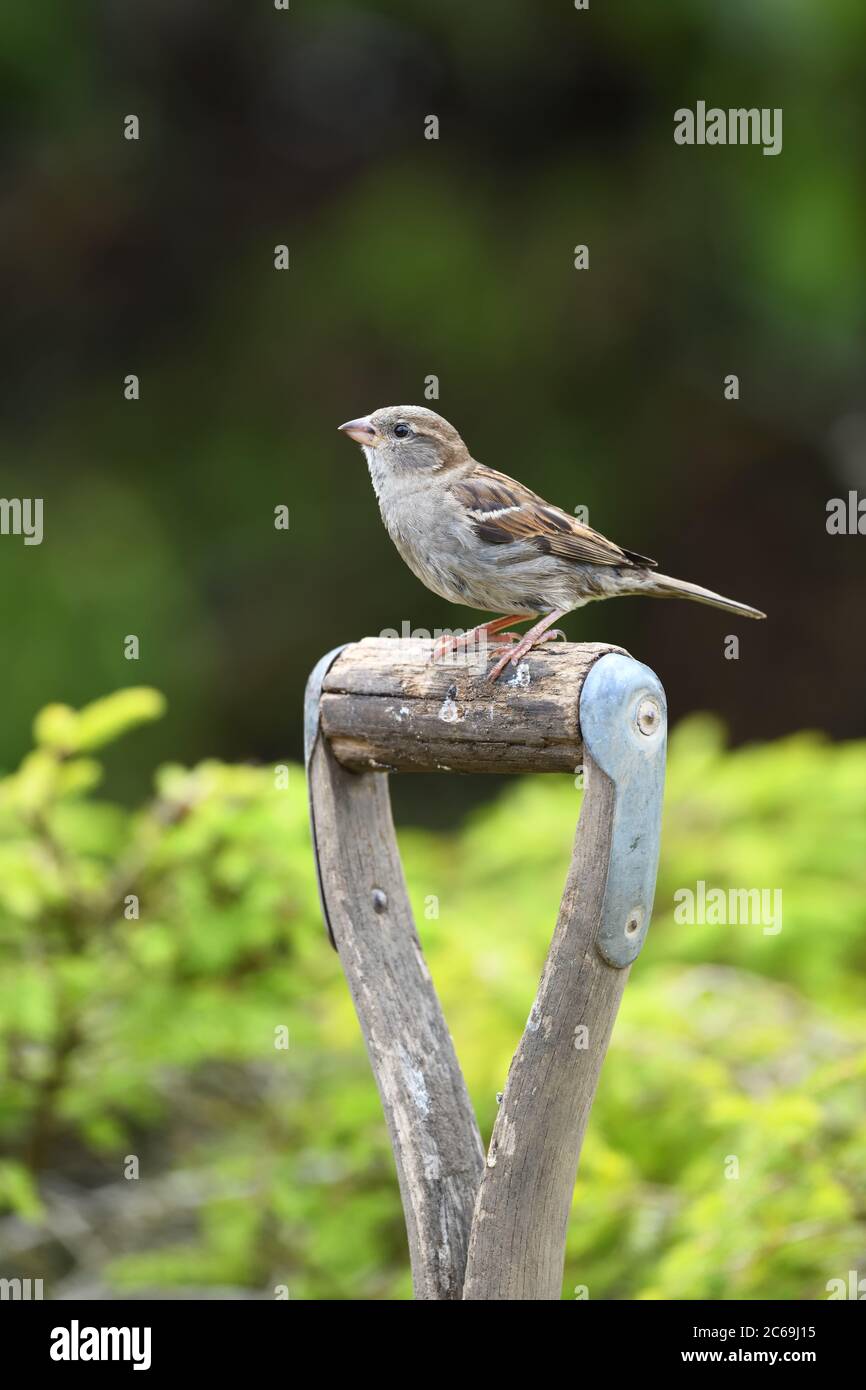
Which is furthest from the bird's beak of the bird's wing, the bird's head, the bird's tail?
the bird's tail

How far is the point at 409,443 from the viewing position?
319cm

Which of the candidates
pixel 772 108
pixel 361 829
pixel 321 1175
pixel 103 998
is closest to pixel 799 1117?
pixel 361 829

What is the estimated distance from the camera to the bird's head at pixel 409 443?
3.18 metres

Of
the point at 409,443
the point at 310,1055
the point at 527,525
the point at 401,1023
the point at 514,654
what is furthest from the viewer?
the point at 310,1055

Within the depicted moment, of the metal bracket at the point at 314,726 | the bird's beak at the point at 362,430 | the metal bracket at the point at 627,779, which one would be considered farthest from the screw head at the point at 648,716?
the bird's beak at the point at 362,430

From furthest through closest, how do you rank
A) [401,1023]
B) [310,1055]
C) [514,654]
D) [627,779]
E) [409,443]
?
[310,1055] → [409,443] → [401,1023] → [514,654] → [627,779]

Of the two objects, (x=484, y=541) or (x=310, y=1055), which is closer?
(x=484, y=541)

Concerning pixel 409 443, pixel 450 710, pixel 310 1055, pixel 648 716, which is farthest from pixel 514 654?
pixel 310 1055

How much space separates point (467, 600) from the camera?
3.09 meters

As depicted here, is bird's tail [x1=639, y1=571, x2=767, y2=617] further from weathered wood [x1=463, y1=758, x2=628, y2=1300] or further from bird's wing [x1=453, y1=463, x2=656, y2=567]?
weathered wood [x1=463, y1=758, x2=628, y2=1300]

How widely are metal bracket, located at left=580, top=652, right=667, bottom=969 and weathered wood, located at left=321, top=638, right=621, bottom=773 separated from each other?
0.05 meters

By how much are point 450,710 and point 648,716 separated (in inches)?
15.1

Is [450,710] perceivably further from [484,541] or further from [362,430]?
[362,430]

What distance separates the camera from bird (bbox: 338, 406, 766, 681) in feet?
9.85
